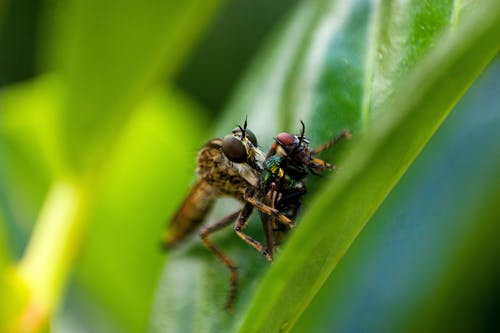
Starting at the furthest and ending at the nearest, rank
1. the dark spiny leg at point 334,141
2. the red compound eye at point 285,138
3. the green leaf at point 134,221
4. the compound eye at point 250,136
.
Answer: the green leaf at point 134,221 < the compound eye at point 250,136 < the red compound eye at point 285,138 < the dark spiny leg at point 334,141

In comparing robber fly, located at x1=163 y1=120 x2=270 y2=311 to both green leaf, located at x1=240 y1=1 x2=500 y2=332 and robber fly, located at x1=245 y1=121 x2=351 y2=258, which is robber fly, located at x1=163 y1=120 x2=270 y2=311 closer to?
robber fly, located at x1=245 y1=121 x2=351 y2=258

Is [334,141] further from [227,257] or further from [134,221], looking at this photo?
[134,221]

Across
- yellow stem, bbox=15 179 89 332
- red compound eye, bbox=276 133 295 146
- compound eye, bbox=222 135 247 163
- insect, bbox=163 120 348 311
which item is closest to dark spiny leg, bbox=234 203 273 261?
insect, bbox=163 120 348 311

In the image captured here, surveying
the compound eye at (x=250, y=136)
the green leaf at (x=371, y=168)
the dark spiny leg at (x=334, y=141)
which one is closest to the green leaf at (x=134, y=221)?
the compound eye at (x=250, y=136)

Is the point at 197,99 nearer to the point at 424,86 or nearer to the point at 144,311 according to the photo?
the point at 144,311

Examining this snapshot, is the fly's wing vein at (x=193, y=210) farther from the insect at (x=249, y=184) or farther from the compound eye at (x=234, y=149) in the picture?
the compound eye at (x=234, y=149)

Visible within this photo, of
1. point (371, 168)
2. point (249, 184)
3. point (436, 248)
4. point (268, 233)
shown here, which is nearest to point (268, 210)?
point (268, 233)
